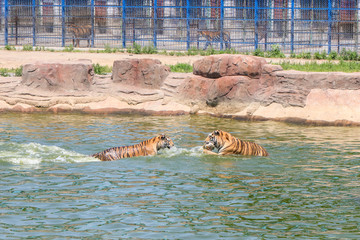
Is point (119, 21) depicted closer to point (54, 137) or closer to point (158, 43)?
point (158, 43)

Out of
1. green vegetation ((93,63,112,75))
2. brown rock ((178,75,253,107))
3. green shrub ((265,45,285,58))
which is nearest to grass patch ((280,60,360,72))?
brown rock ((178,75,253,107))

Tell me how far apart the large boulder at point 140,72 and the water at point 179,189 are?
131 inches

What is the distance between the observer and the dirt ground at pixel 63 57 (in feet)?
65.6

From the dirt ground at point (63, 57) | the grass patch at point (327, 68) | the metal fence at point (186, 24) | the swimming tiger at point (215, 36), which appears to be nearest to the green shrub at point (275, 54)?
the metal fence at point (186, 24)

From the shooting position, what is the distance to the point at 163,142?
9492 mm

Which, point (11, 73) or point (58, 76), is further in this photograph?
point (11, 73)

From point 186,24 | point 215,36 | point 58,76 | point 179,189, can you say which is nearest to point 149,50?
point 186,24

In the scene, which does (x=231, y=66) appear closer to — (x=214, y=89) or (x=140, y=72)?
(x=214, y=89)

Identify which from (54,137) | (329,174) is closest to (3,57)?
(54,137)

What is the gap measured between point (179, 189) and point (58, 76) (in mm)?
8039

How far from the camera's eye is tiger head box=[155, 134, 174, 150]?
9477mm

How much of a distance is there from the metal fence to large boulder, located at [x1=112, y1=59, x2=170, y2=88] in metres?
8.76

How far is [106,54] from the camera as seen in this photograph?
22.3m

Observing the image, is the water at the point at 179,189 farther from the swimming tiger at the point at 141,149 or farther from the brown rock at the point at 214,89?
the brown rock at the point at 214,89
